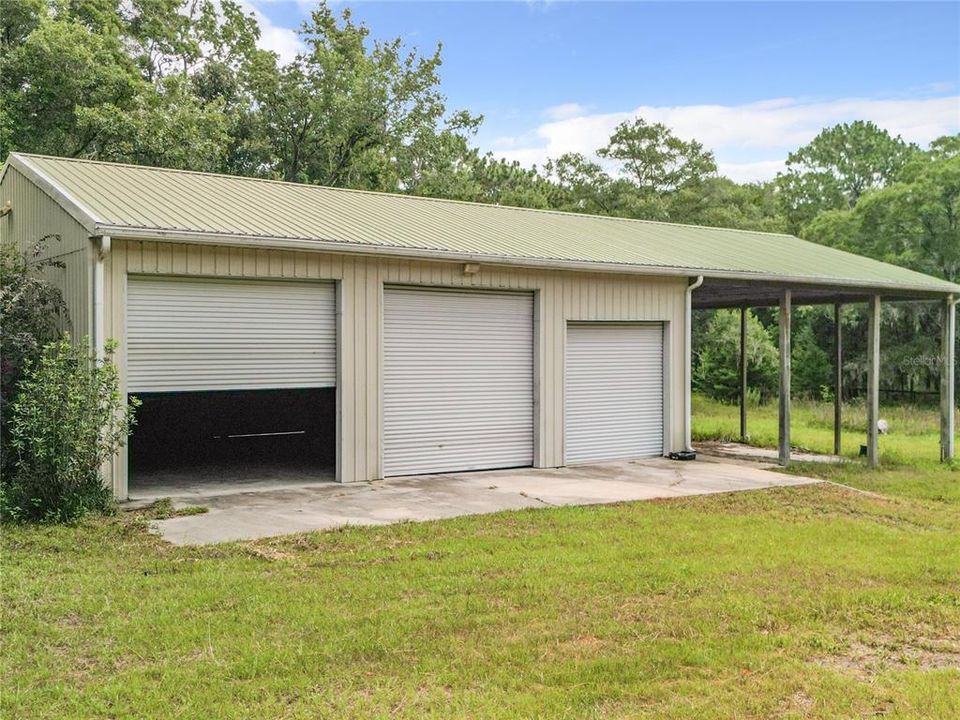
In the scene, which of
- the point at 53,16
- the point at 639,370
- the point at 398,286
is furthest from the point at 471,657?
the point at 53,16

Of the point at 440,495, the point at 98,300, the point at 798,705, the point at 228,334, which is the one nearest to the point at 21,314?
the point at 98,300

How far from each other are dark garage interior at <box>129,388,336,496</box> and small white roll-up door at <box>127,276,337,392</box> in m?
1.45

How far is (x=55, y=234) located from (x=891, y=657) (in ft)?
27.5

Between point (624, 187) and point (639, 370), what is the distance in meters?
20.6

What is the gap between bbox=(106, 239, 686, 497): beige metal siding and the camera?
25.8 ft

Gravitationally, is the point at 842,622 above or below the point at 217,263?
below

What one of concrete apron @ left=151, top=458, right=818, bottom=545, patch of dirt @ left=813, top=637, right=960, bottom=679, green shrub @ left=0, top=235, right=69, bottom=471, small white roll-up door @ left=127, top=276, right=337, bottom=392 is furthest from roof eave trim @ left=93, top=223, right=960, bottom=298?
patch of dirt @ left=813, top=637, right=960, bottom=679

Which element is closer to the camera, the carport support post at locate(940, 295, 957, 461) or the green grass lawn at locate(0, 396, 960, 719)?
the green grass lawn at locate(0, 396, 960, 719)

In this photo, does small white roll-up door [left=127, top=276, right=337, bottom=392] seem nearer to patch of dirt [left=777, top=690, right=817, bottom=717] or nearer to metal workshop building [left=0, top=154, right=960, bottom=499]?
metal workshop building [left=0, top=154, right=960, bottom=499]

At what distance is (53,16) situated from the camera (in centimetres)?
1922

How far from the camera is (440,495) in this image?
844cm

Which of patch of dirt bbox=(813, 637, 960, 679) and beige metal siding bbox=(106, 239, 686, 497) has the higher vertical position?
beige metal siding bbox=(106, 239, 686, 497)

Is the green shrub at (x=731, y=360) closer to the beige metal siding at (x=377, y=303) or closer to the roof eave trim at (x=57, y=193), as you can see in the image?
the beige metal siding at (x=377, y=303)

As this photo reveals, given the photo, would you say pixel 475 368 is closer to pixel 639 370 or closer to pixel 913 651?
pixel 639 370
